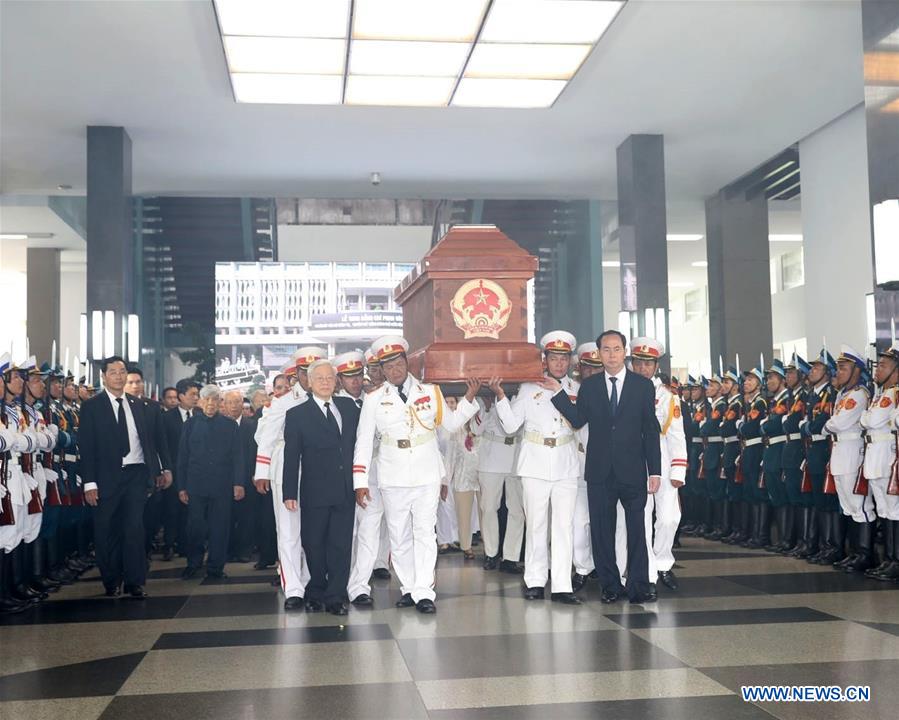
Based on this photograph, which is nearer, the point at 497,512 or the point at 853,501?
the point at 853,501

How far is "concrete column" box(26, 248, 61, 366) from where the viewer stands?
19766 millimetres

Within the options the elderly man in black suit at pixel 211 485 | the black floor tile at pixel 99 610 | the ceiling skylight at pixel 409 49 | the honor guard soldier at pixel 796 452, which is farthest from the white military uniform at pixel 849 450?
the black floor tile at pixel 99 610

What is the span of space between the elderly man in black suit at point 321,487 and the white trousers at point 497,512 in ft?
6.93

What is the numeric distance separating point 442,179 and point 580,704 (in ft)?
39.8

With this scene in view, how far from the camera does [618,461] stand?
21.8 feet

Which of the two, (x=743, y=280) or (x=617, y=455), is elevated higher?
(x=743, y=280)

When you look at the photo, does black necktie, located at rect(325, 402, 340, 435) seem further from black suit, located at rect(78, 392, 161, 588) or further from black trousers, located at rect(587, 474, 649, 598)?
black trousers, located at rect(587, 474, 649, 598)

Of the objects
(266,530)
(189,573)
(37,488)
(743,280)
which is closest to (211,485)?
(189,573)

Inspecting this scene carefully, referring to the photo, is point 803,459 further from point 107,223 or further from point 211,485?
point 107,223

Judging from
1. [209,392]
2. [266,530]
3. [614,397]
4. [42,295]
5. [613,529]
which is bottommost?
[266,530]

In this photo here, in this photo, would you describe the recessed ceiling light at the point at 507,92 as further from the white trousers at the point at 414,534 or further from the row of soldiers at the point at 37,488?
the white trousers at the point at 414,534

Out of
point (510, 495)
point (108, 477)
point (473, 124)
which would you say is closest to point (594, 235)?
point (473, 124)

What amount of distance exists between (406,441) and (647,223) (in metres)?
7.63

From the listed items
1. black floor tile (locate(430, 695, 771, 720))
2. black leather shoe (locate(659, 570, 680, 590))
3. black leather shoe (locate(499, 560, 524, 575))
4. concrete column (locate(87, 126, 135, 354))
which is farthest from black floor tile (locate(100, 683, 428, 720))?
concrete column (locate(87, 126, 135, 354))
